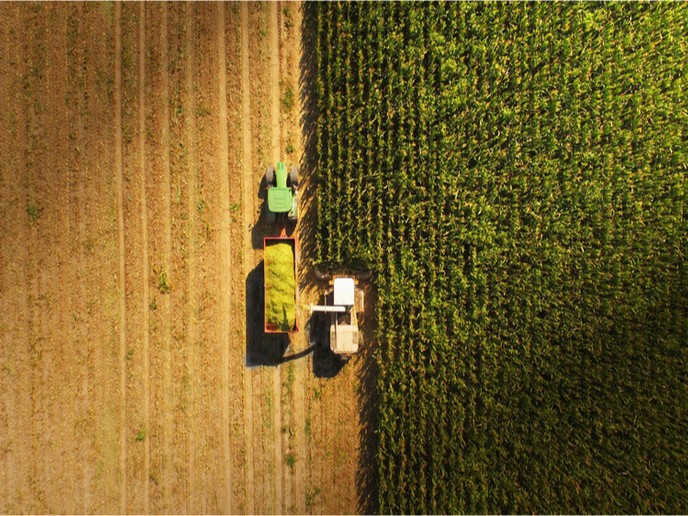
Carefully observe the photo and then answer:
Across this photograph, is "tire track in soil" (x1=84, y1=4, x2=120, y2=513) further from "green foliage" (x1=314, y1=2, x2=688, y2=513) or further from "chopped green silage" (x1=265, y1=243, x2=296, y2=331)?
"green foliage" (x1=314, y1=2, x2=688, y2=513)

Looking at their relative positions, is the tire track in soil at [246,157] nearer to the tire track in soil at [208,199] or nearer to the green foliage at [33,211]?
the tire track in soil at [208,199]

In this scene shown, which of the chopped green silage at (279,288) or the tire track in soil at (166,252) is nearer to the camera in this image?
the chopped green silage at (279,288)

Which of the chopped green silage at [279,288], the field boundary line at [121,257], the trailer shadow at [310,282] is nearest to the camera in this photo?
the chopped green silage at [279,288]

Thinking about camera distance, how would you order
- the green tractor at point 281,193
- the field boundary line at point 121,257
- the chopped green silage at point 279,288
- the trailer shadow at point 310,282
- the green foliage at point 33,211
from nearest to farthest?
1. the chopped green silage at point 279,288
2. the green tractor at point 281,193
3. the trailer shadow at point 310,282
4. the field boundary line at point 121,257
5. the green foliage at point 33,211

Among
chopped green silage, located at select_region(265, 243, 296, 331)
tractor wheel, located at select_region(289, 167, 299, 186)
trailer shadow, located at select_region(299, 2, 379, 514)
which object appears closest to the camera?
chopped green silage, located at select_region(265, 243, 296, 331)

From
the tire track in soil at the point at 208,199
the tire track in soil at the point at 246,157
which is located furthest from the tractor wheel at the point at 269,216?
the tire track in soil at the point at 208,199

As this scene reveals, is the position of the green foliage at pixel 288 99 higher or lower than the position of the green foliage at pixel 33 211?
higher

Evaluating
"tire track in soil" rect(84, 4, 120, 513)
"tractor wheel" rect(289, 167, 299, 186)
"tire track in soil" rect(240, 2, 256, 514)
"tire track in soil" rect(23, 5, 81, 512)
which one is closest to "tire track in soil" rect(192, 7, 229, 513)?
"tire track in soil" rect(240, 2, 256, 514)
